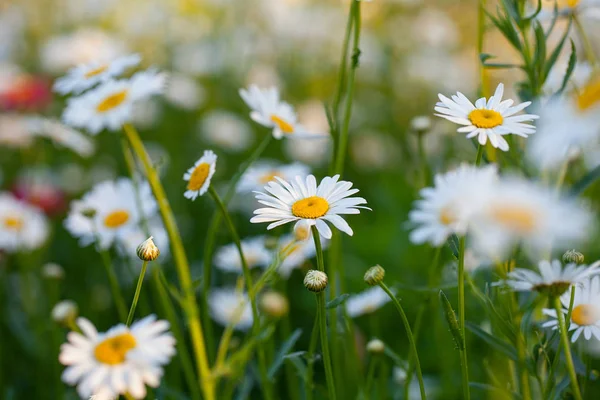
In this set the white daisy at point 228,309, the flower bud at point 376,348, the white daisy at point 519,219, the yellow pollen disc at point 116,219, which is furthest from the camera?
the white daisy at point 228,309

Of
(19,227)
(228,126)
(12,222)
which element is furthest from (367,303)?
(228,126)

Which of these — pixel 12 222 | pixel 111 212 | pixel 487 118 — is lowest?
pixel 12 222

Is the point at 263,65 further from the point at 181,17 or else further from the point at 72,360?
the point at 72,360

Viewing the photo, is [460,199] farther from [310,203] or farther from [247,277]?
[247,277]

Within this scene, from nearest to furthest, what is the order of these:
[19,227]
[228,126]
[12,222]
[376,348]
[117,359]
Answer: [117,359] < [376,348] < [19,227] < [12,222] < [228,126]

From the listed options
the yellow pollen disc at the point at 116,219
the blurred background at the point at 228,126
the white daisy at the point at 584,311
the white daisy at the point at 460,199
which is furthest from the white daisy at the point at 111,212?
the white daisy at the point at 584,311

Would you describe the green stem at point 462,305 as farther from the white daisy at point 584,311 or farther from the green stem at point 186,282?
the green stem at point 186,282

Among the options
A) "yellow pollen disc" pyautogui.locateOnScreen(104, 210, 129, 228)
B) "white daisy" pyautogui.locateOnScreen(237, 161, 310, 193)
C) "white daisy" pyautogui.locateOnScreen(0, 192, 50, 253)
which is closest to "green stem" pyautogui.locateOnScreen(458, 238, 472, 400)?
"white daisy" pyautogui.locateOnScreen(237, 161, 310, 193)
